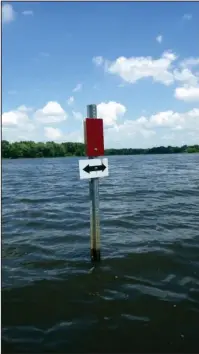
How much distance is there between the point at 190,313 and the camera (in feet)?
17.1

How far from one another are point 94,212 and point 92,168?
0.96 metres

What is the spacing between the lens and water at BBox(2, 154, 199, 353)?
4.66 m

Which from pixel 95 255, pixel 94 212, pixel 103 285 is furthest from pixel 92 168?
pixel 103 285

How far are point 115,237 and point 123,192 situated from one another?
8.91 metres

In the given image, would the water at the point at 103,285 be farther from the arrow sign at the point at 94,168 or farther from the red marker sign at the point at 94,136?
the red marker sign at the point at 94,136

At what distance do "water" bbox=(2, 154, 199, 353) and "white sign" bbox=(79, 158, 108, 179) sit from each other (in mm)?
1840

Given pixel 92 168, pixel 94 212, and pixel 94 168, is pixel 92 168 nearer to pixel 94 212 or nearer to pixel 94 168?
pixel 94 168

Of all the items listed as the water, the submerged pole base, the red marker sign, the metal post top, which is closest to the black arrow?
the red marker sign

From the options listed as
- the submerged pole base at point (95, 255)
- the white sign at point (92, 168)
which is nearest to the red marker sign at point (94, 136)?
the white sign at point (92, 168)

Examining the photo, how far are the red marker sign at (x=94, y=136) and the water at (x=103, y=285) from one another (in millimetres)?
2268

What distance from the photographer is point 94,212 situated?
7.11 m

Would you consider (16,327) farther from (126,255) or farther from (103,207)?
(103,207)

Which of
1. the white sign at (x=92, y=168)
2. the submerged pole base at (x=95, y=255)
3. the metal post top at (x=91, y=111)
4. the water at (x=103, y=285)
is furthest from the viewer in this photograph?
the submerged pole base at (x=95, y=255)

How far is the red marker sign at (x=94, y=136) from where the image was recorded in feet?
21.7
